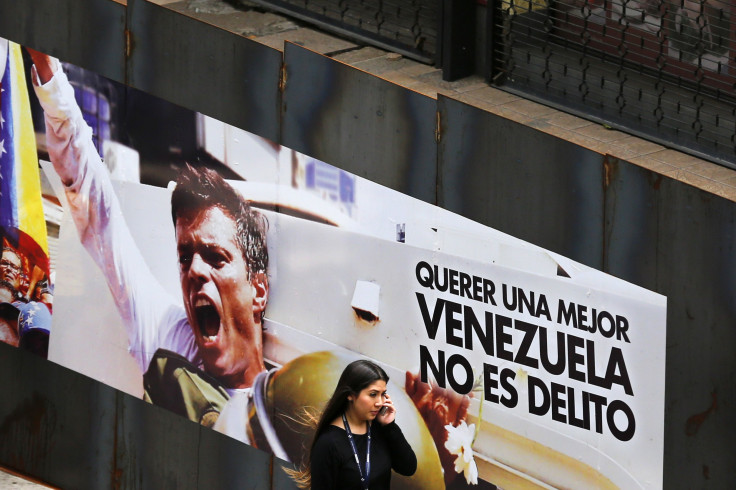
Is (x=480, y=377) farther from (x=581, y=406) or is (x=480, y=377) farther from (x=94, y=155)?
(x=94, y=155)

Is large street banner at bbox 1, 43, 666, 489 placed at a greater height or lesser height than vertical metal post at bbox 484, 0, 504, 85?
lesser

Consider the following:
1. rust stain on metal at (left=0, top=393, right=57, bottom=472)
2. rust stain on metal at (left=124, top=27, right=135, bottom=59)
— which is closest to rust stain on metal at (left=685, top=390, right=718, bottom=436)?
rust stain on metal at (left=124, top=27, right=135, bottom=59)

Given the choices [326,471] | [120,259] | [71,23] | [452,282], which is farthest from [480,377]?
[71,23]

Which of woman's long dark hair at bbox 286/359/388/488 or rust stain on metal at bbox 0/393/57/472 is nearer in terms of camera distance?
woman's long dark hair at bbox 286/359/388/488

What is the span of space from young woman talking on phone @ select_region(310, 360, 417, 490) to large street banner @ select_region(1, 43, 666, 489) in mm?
744

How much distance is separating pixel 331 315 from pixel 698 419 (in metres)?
2.02

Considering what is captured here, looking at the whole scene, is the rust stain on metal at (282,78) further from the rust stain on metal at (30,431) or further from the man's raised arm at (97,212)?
the rust stain on metal at (30,431)

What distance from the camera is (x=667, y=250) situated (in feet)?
20.0

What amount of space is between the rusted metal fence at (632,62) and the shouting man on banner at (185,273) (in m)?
1.63

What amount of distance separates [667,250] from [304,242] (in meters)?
2.00

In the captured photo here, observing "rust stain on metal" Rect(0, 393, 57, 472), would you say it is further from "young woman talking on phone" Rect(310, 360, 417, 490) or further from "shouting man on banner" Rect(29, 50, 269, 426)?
"young woman talking on phone" Rect(310, 360, 417, 490)

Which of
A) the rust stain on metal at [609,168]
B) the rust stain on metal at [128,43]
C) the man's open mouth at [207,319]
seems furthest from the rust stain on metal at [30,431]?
the rust stain on metal at [609,168]

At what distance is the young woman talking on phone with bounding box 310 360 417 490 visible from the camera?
239 inches

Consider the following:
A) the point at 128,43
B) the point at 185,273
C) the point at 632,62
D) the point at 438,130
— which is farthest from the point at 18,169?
the point at 632,62
